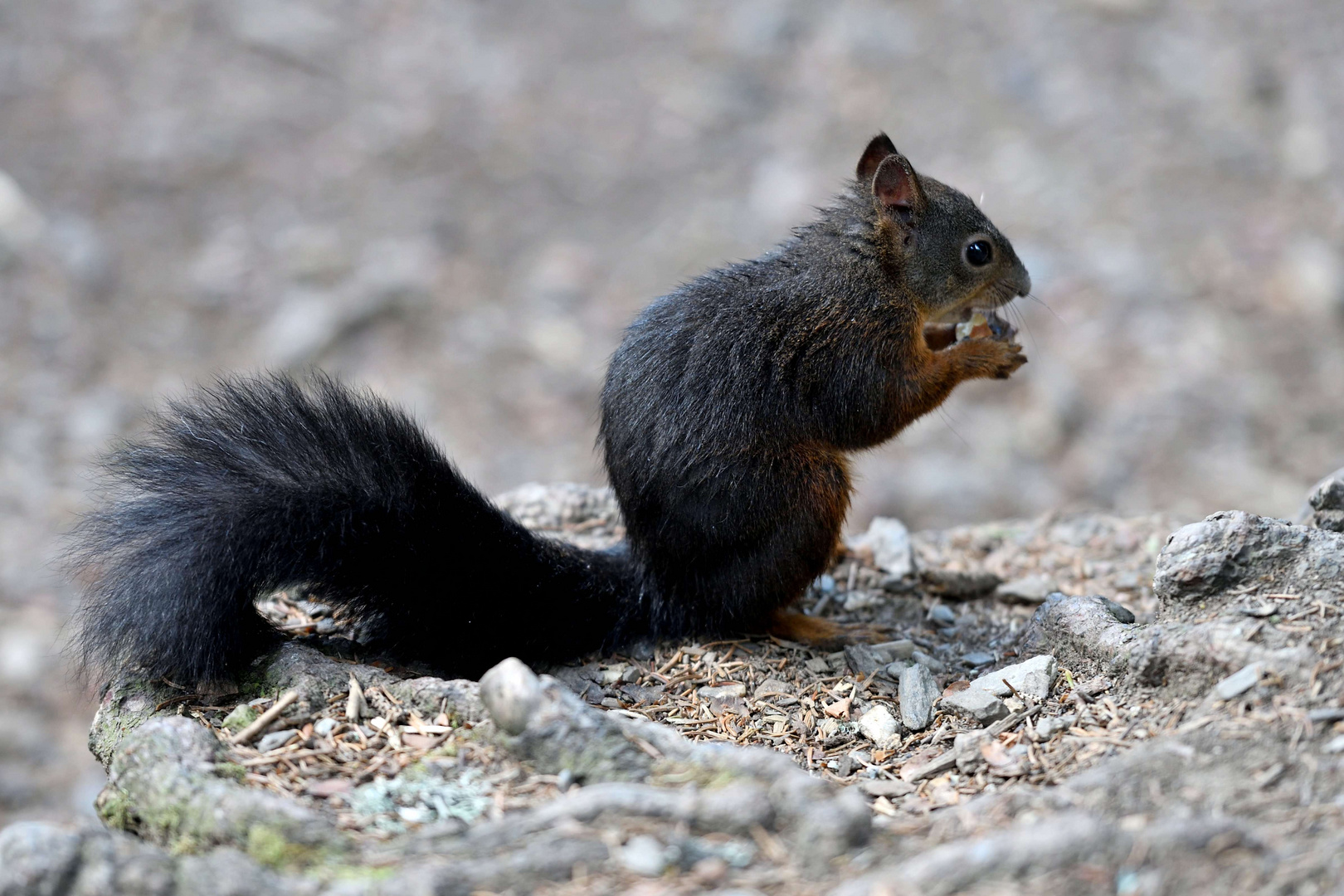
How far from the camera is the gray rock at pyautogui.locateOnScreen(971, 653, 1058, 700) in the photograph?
2666 millimetres

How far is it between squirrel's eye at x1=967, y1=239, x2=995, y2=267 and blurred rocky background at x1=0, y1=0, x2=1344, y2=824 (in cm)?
251

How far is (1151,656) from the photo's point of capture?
2434 millimetres

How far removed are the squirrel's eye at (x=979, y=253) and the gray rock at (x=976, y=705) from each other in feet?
4.40

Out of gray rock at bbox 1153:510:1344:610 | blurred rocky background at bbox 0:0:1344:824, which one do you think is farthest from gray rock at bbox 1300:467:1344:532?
blurred rocky background at bbox 0:0:1344:824

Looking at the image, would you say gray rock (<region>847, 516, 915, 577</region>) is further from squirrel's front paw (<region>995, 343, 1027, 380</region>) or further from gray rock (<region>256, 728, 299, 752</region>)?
gray rock (<region>256, 728, 299, 752</region>)

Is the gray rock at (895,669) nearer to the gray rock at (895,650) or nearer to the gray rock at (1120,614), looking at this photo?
the gray rock at (895,650)

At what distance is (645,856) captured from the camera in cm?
184

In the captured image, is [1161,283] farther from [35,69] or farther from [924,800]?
[35,69]

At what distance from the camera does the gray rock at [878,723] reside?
2.71m

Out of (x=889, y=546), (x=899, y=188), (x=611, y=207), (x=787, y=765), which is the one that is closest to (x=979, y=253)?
(x=899, y=188)

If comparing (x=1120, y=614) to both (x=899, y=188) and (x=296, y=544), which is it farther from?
(x=296, y=544)

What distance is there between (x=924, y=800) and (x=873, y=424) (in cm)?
122

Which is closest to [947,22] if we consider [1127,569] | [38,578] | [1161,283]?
[1161,283]

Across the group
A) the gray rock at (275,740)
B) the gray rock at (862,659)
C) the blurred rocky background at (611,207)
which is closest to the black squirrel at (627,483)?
the gray rock at (862,659)
